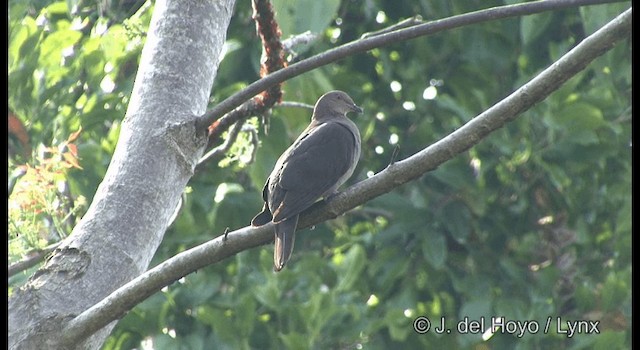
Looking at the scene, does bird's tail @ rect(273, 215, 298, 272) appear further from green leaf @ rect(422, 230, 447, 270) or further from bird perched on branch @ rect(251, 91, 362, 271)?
green leaf @ rect(422, 230, 447, 270)

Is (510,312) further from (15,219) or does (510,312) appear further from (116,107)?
(15,219)

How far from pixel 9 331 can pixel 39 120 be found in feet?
9.96

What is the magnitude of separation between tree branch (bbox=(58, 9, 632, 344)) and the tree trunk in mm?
120

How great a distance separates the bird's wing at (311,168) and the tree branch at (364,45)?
729mm

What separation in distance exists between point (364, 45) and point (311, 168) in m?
1.16

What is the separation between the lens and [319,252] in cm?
690

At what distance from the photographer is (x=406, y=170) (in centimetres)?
277

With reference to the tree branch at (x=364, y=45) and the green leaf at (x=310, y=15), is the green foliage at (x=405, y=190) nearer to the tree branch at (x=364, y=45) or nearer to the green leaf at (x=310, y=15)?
the green leaf at (x=310, y=15)

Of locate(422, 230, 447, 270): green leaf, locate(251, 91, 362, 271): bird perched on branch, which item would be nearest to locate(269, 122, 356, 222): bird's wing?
locate(251, 91, 362, 271): bird perched on branch

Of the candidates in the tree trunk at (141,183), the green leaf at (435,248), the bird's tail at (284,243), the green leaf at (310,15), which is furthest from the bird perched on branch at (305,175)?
the green leaf at (435,248)

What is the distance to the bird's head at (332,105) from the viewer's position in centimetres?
522

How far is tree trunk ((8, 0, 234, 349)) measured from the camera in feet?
8.77

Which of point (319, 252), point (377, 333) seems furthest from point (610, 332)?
point (319, 252)
